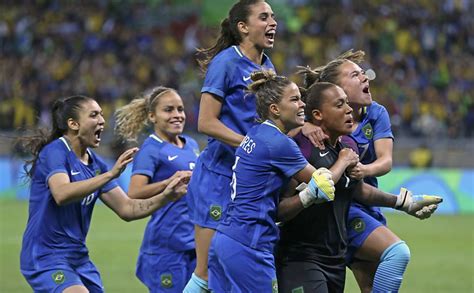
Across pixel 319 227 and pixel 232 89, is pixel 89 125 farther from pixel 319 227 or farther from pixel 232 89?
pixel 319 227

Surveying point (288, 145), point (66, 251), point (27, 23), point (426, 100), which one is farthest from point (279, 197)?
point (27, 23)

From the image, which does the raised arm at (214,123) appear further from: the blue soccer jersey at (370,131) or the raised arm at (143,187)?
the blue soccer jersey at (370,131)

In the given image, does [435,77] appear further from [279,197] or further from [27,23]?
[279,197]

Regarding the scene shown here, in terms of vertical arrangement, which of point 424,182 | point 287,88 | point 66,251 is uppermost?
point 424,182

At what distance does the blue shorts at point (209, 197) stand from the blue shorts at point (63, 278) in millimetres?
870

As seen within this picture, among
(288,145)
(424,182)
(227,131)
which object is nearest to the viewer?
(288,145)

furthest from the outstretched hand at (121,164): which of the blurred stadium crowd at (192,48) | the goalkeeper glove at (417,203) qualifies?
the blurred stadium crowd at (192,48)

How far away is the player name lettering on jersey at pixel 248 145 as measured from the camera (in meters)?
6.12

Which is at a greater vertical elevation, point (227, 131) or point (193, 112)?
point (193, 112)

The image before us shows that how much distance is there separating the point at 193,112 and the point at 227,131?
55.8 ft

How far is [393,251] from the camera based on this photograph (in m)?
6.90

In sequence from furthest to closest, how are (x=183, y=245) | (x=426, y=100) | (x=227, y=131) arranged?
1. (x=426, y=100)
2. (x=183, y=245)
3. (x=227, y=131)

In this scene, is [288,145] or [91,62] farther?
[91,62]

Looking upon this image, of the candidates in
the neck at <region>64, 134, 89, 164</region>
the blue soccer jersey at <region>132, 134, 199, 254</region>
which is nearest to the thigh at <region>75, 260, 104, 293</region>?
the neck at <region>64, 134, 89, 164</region>
